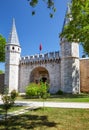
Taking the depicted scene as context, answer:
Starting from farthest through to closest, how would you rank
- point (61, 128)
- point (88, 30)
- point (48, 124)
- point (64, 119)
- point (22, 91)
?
point (22, 91) < point (88, 30) < point (64, 119) < point (48, 124) < point (61, 128)

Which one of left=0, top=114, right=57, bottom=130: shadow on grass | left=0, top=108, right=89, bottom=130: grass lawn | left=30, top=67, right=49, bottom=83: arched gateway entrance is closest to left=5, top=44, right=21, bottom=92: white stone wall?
left=30, top=67, right=49, bottom=83: arched gateway entrance

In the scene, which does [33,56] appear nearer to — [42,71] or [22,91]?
[42,71]

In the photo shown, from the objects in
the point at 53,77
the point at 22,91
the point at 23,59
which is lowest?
the point at 22,91

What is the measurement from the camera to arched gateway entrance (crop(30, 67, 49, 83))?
32.8m

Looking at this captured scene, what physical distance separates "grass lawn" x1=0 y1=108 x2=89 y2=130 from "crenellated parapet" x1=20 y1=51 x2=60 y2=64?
19.0m

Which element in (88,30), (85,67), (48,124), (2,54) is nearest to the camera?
(48,124)

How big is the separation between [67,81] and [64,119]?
17256 millimetres

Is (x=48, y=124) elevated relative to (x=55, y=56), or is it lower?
lower

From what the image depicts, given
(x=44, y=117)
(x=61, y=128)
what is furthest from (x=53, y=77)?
(x=61, y=128)

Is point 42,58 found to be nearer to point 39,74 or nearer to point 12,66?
point 39,74

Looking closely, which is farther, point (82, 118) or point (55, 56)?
point (55, 56)

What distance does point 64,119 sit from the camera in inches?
375

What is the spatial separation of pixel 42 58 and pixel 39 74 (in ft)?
12.2

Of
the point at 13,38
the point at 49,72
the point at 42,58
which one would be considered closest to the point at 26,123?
the point at 49,72
